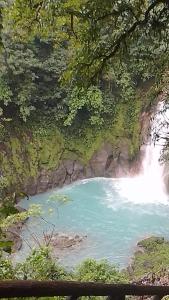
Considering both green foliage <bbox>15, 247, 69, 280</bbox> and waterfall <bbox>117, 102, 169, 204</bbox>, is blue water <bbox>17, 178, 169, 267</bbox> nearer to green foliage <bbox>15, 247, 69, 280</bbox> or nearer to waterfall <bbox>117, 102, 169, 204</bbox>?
waterfall <bbox>117, 102, 169, 204</bbox>

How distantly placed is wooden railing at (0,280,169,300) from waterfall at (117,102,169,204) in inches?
470

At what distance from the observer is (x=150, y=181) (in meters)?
15.6

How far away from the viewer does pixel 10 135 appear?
46.6ft

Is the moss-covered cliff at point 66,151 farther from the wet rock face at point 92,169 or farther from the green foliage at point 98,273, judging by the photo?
the green foliage at point 98,273

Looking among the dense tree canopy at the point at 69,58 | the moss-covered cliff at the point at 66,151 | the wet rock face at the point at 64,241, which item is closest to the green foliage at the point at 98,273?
the dense tree canopy at the point at 69,58

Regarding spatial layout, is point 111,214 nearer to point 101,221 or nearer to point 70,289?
point 101,221

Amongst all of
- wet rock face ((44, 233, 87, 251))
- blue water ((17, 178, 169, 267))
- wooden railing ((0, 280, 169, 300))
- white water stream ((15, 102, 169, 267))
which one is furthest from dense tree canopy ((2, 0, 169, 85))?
wet rock face ((44, 233, 87, 251))

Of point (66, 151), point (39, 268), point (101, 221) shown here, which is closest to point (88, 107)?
point (66, 151)

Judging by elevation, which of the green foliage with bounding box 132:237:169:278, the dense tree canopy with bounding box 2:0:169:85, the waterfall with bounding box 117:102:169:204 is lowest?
the green foliage with bounding box 132:237:169:278

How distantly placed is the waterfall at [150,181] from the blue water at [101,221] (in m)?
0.24

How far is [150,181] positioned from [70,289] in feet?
47.2

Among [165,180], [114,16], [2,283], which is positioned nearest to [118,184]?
[165,180]

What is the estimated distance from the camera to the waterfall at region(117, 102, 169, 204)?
13906 millimetres

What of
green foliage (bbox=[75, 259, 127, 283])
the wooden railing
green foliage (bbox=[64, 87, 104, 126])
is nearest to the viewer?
the wooden railing
